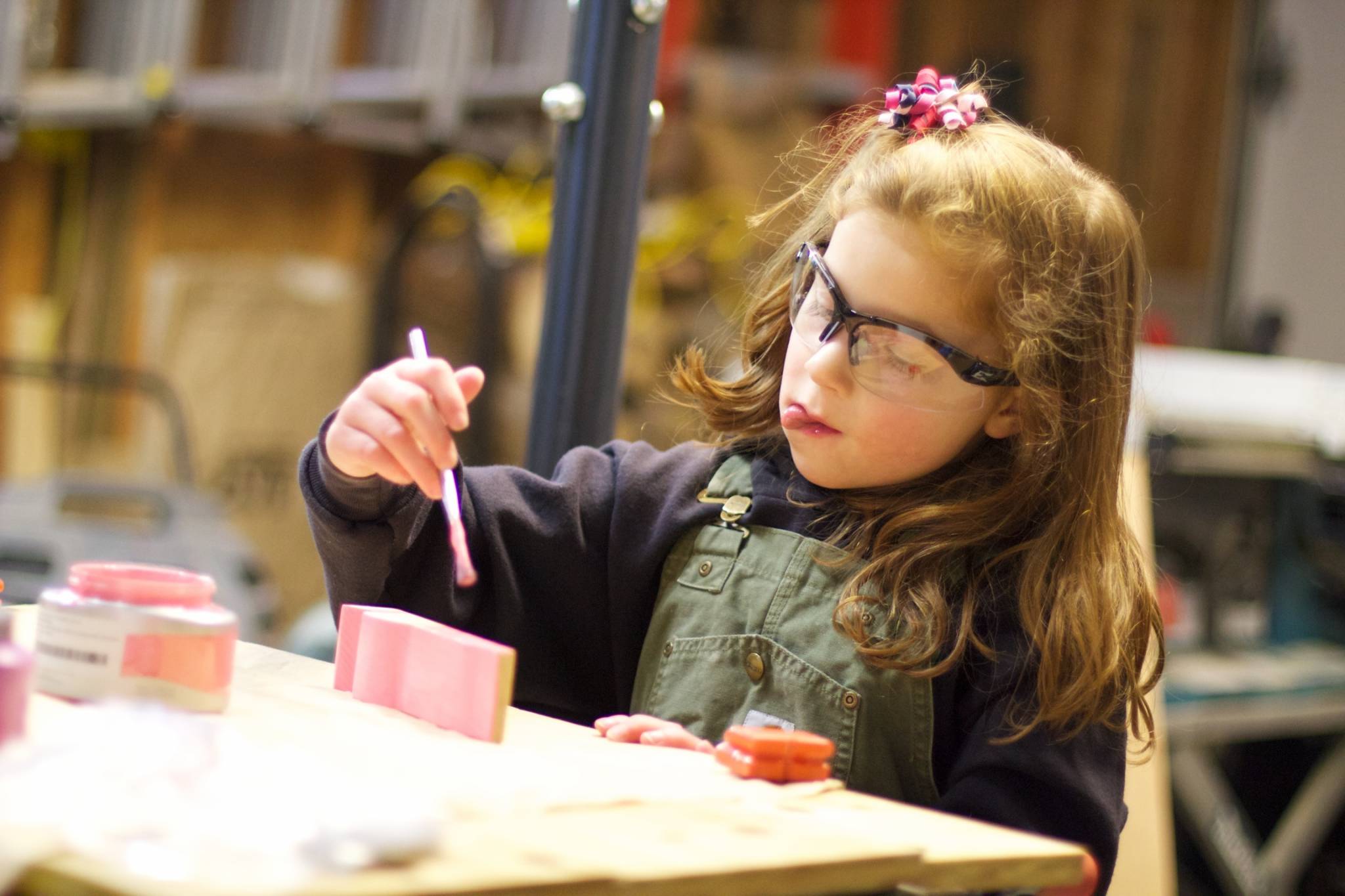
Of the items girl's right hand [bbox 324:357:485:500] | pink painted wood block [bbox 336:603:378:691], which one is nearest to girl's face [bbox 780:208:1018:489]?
girl's right hand [bbox 324:357:485:500]

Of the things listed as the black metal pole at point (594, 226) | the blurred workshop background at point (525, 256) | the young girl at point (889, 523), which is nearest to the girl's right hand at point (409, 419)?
the young girl at point (889, 523)

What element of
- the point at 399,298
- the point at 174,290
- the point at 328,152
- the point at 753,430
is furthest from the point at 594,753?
the point at 328,152

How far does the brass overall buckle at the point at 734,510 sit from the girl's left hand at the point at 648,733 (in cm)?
23

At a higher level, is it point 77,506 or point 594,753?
point 594,753

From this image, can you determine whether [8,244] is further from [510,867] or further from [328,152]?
[510,867]

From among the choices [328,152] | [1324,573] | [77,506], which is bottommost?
[77,506]

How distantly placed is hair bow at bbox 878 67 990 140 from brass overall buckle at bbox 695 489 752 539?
299 millimetres

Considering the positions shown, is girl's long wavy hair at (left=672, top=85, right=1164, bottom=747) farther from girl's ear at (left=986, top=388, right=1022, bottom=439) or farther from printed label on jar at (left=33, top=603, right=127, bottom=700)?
printed label on jar at (left=33, top=603, right=127, bottom=700)

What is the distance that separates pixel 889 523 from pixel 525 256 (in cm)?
184

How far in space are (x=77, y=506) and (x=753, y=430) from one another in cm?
237

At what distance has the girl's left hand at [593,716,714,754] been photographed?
0.82 meters

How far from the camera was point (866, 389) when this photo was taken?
983 mm

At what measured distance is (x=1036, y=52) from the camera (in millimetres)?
3576

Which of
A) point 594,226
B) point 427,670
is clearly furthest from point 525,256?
point 427,670
